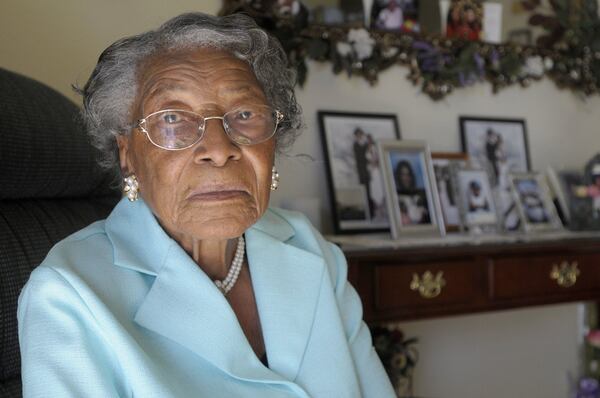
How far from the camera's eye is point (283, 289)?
49.6 inches

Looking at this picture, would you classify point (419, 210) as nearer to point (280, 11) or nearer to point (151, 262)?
point (280, 11)

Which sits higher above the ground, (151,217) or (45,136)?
(45,136)

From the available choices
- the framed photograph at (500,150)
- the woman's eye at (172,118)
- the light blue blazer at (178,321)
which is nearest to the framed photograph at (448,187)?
the framed photograph at (500,150)

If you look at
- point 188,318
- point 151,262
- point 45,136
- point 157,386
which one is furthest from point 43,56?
point 157,386

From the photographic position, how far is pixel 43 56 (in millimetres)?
1732

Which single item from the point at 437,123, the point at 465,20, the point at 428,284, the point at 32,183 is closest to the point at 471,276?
the point at 428,284

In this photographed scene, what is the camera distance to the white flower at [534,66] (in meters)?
2.65

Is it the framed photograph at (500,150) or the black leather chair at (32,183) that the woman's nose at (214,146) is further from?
the framed photograph at (500,150)

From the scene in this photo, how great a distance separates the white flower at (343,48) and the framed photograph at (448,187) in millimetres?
449

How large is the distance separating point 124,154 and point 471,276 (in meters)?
1.14

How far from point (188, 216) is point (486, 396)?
200 cm

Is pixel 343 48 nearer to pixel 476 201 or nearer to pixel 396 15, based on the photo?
pixel 396 15

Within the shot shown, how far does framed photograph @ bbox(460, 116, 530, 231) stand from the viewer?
245cm

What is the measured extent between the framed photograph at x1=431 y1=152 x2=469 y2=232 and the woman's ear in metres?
1.31
